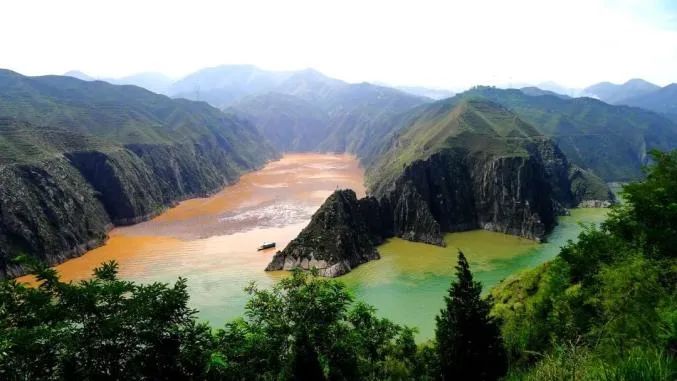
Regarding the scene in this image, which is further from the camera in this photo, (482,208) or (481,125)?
(481,125)

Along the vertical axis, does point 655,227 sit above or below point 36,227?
above

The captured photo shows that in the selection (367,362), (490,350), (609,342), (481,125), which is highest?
(481,125)

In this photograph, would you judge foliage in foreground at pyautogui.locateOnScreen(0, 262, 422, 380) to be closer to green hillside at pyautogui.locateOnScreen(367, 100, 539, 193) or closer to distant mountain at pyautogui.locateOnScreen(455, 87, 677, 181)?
green hillside at pyautogui.locateOnScreen(367, 100, 539, 193)

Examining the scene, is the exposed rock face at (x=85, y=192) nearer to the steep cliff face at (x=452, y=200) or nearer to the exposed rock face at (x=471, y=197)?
the steep cliff face at (x=452, y=200)

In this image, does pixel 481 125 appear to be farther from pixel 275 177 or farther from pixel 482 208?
pixel 275 177

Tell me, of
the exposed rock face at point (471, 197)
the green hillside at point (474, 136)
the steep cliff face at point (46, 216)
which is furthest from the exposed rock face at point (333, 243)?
the steep cliff face at point (46, 216)

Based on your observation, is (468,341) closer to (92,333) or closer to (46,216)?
(92,333)

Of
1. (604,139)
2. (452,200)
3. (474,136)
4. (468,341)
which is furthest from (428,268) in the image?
(604,139)

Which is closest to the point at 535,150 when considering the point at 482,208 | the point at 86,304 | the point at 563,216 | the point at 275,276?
the point at 563,216
